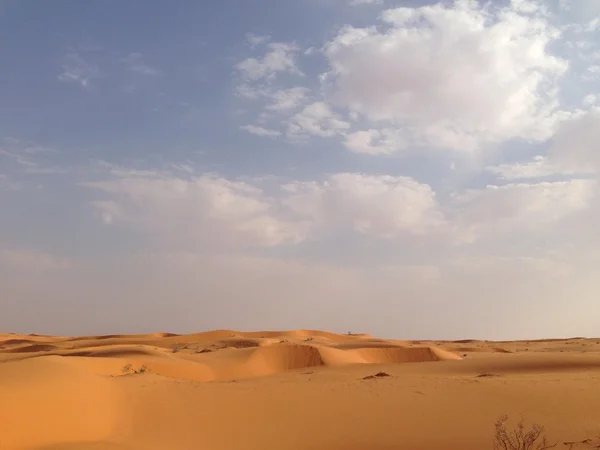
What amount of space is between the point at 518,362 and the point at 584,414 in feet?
35.0

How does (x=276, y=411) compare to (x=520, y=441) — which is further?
(x=276, y=411)

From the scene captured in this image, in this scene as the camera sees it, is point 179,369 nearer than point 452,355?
Yes

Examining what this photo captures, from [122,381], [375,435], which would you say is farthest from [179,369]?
[375,435]

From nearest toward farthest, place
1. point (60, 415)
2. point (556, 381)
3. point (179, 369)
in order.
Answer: point (60, 415) < point (556, 381) < point (179, 369)

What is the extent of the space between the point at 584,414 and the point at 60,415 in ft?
31.8

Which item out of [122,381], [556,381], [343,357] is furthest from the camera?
[343,357]

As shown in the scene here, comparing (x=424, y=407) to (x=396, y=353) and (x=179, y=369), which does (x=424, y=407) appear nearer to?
(x=179, y=369)

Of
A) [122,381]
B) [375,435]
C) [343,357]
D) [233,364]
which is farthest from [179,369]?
[375,435]

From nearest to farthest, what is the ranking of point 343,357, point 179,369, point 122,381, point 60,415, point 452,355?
point 60,415
point 122,381
point 179,369
point 343,357
point 452,355

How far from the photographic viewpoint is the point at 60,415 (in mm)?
9000

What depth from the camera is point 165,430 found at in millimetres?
9633

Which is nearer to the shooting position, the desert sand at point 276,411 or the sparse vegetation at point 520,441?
the sparse vegetation at point 520,441

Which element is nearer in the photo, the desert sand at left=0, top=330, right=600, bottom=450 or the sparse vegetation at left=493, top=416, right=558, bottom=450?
the sparse vegetation at left=493, top=416, right=558, bottom=450

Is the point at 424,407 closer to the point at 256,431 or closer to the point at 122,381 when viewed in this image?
the point at 256,431
